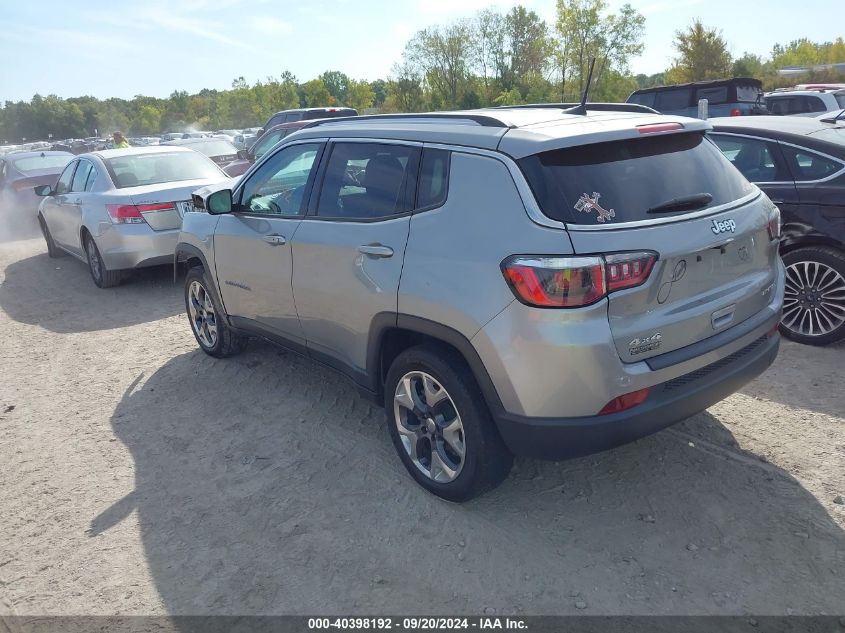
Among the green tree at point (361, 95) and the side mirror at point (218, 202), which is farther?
the green tree at point (361, 95)

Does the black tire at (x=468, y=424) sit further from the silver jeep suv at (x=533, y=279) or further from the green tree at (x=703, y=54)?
the green tree at (x=703, y=54)

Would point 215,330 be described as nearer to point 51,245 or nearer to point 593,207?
point 593,207

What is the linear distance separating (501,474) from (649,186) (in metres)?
1.51

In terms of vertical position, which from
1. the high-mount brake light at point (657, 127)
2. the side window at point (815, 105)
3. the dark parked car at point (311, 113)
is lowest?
the high-mount brake light at point (657, 127)

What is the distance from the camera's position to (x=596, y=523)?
3.27 metres

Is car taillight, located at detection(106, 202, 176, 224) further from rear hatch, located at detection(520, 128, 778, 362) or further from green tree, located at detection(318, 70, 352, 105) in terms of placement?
green tree, located at detection(318, 70, 352, 105)

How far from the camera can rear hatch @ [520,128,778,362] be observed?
2.78 meters

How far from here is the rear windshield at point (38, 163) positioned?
1531 cm

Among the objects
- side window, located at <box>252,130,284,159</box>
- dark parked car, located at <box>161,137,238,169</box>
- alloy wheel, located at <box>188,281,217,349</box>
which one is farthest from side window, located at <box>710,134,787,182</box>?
dark parked car, located at <box>161,137,238,169</box>

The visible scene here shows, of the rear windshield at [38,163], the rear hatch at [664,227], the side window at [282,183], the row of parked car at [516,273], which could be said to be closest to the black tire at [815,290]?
the row of parked car at [516,273]

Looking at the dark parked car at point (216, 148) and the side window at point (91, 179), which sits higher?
the dark parked car at point (216, 148)

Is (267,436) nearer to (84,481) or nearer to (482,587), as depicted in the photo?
(84,481)

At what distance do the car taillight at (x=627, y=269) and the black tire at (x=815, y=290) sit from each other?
294 cm

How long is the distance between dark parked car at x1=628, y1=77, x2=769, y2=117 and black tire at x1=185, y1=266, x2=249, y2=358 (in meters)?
11.8
